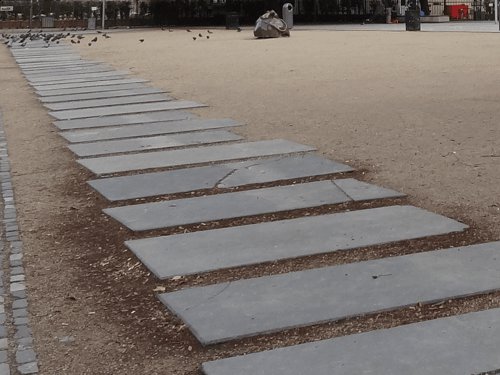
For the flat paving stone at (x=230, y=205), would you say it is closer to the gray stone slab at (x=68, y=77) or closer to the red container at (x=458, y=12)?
the gray stone slab at (x=68, y=77)

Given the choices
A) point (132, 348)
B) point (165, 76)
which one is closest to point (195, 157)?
point (132, 348)

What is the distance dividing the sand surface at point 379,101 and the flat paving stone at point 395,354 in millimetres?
1674

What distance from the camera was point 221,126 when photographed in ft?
29.9

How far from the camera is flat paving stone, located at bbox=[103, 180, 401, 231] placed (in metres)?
5.30

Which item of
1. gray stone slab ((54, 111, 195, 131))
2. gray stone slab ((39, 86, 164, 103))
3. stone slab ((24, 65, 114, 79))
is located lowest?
gray stone slab ((54, 111, 195, 131))

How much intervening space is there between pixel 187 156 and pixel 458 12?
34.8 meters

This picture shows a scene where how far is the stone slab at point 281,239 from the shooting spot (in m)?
4.44

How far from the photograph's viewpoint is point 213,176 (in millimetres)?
6500

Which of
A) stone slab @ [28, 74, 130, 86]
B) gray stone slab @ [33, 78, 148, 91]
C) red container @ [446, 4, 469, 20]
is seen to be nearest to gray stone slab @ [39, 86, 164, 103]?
gray stone slab @ [33, 78, 148, 91]

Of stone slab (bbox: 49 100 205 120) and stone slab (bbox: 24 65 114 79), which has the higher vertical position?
stone slab (bbox: 24 65 114 79)

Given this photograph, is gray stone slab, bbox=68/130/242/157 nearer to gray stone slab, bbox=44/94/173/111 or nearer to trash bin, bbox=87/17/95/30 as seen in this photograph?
gray stone slab, bbox=44/94/173/111

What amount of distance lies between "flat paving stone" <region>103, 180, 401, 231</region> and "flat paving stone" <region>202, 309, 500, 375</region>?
201 cm

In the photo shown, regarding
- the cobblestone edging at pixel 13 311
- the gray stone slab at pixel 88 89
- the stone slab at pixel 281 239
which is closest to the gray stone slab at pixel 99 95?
the gray stone slab at pixel 88 89

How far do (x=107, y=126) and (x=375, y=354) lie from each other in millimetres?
6687
